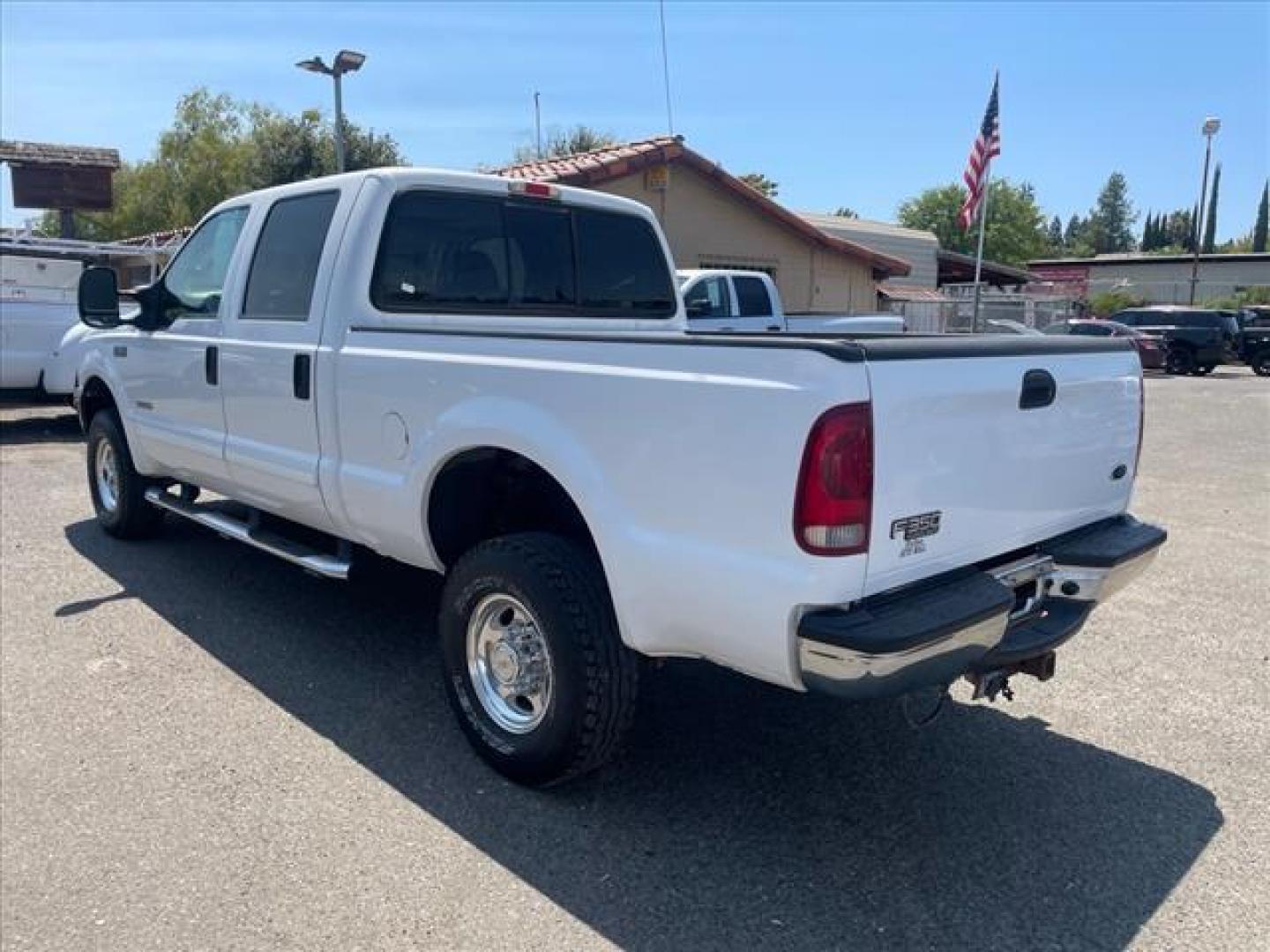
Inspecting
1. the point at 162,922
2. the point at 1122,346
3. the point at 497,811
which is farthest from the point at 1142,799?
the point at 162,922

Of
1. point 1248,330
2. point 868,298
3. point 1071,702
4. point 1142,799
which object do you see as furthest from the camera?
point 1248,330

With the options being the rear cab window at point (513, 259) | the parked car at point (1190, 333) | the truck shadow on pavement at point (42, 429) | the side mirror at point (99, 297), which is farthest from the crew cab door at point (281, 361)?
the parked car at point (1190, 333)

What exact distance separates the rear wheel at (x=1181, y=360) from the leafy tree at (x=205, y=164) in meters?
25.8

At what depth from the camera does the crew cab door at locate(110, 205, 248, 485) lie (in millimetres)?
5082

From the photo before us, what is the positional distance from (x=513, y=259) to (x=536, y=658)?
201 cm

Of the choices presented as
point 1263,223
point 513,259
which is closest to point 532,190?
point 513,259

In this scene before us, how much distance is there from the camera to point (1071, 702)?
436 cm

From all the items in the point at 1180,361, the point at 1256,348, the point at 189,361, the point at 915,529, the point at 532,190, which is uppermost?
the point at 532,190

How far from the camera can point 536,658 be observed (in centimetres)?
350

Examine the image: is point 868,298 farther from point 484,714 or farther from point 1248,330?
point 484,714

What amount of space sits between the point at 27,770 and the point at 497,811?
172 cm

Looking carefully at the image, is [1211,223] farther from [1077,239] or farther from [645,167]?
[645,167]

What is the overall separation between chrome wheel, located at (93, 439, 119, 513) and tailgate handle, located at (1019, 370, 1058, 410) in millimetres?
5639

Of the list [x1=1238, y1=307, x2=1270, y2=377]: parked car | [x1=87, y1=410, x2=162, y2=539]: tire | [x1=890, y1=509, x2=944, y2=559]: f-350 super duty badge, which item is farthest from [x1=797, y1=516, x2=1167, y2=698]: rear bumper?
[x1=1238, y1=307, x2=1270, y2=377]: parked car
